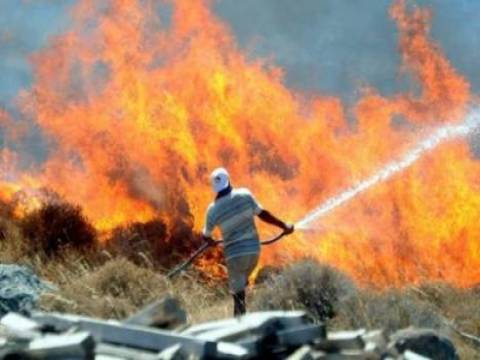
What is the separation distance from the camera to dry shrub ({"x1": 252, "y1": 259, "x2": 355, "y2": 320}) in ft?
36.8

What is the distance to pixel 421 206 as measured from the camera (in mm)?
21172

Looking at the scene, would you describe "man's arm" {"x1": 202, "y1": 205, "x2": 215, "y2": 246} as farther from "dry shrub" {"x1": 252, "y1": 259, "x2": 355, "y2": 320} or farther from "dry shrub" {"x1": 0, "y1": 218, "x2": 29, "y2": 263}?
"dry shrub" {"x1": 0, "y1": 218, "x2": 29, "y2": 263}

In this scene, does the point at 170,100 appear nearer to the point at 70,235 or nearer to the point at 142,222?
the point at 142,222

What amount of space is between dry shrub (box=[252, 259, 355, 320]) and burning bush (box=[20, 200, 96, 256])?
8046 mm

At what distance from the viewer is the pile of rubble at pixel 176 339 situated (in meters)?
5.40

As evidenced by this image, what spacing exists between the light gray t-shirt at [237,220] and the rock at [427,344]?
3223 millimetres

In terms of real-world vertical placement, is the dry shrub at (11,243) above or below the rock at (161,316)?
above

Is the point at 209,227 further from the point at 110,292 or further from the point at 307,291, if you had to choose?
the point at 110,292

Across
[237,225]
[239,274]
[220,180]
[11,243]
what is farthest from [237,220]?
[11,243]

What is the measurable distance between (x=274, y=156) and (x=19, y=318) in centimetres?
1624

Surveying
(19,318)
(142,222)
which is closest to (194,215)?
(142,222)

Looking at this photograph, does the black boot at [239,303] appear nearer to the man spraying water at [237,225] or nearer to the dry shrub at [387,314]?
the man spraying water at [237,225]

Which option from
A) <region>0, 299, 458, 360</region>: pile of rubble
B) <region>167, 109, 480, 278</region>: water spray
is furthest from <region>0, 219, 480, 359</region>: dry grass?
<region>167, 109, 480, 278</region>: water spray

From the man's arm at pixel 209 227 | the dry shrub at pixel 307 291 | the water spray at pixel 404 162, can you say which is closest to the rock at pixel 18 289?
the man's arm at pixel 209 227
